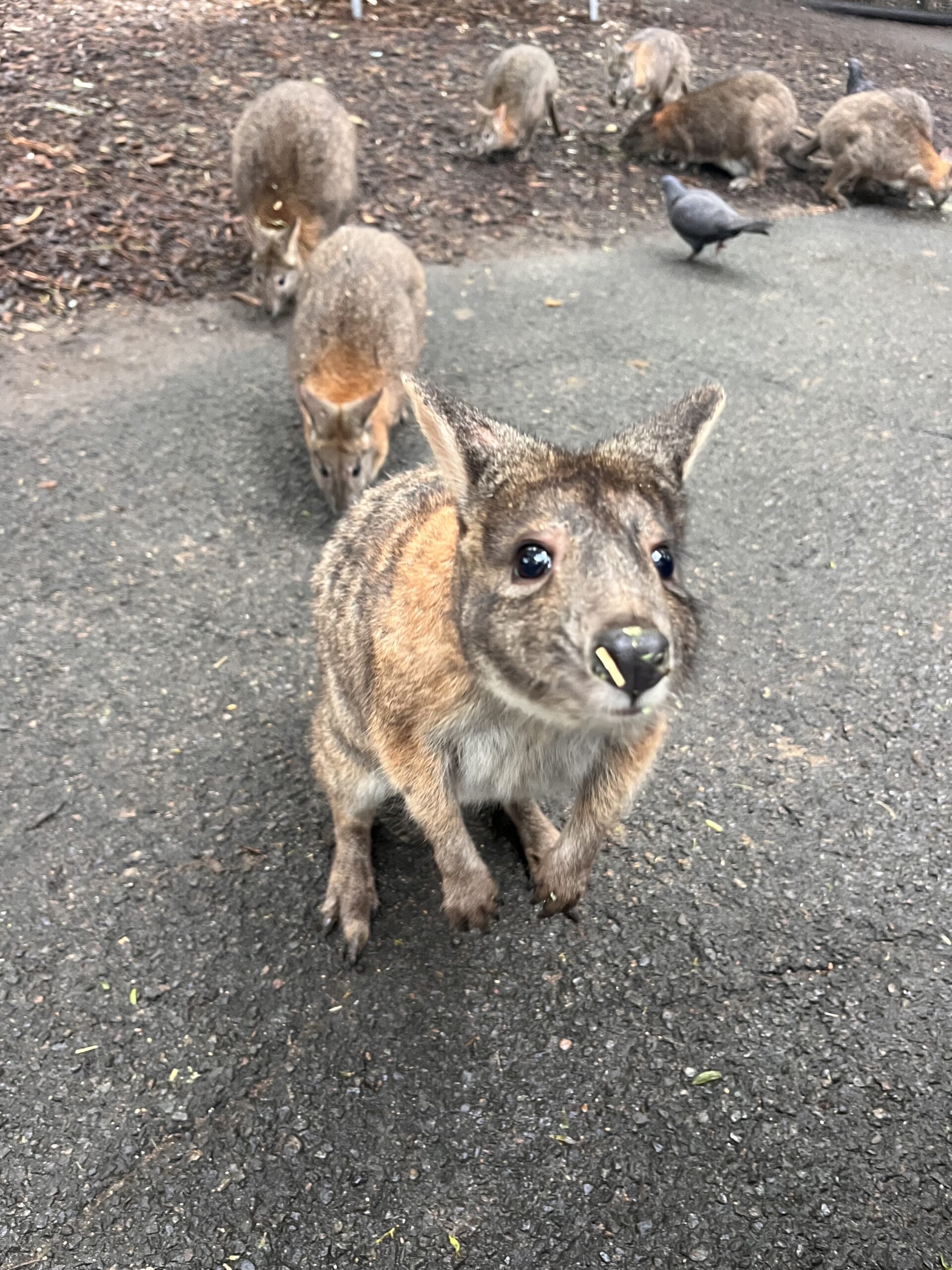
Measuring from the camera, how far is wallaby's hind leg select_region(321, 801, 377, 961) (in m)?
2.61

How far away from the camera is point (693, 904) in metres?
2.73

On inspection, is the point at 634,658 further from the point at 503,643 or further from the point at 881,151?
the point at 881,151

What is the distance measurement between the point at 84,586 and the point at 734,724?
2.60m

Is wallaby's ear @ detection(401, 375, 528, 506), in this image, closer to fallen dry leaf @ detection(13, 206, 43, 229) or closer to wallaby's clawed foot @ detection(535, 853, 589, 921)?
wallaby's clawed foot @ detection(535, 853, 589, 921)

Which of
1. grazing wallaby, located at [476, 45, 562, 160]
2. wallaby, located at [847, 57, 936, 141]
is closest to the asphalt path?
grazing wallaby, located at [476, 45, 562, 160]

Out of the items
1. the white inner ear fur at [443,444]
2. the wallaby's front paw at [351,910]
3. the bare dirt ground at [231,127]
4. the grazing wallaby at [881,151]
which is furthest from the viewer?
the grazing wallaby at [881,151]

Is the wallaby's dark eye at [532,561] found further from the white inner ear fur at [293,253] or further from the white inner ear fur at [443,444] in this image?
the white inner ear fur at [293,253]

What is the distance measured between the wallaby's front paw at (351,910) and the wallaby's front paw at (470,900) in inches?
16.0

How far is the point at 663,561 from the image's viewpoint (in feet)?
6.14

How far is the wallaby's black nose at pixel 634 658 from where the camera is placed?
1481 mm

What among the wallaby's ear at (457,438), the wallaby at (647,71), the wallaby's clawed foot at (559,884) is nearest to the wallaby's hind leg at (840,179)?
the wallaby at (647,71)

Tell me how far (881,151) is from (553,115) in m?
2.78

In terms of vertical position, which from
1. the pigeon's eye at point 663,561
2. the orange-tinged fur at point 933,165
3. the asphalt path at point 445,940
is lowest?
the asphalt path at point 445,940

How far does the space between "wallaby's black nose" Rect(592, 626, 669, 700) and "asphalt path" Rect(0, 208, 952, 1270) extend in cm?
133
